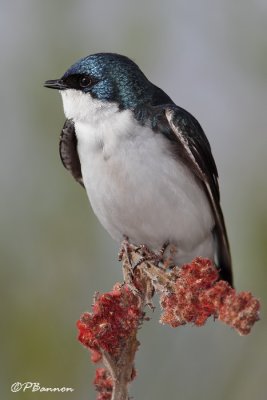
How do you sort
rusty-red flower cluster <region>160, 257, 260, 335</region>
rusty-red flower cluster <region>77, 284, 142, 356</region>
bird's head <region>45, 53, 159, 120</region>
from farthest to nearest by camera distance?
bird's head <region>45, 53, 159, 120</region> < rusty-red flower cluster <region>77, 284, 142, 356</region> < rusty-red flower cluster <region>160, 257, 260, 335</region>

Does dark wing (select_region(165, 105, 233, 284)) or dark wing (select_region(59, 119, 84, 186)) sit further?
dark wing (select_region(59, 119, 84, 186))

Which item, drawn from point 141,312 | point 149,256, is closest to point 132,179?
point 149,256

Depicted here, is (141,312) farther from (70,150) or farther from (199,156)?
(70,150)

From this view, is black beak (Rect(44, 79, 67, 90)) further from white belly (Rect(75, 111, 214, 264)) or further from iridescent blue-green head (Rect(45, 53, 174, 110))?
white belly (Rect(75, 111, 214, 264))

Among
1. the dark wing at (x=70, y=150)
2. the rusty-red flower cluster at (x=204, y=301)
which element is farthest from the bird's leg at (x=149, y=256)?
the dark wing at (x=70, y=150)

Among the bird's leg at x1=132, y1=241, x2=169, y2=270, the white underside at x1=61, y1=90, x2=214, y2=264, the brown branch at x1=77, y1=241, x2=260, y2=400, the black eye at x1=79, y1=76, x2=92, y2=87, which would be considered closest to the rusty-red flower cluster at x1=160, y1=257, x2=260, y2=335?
the brown branch at x1=77, y1=241, x2=260, y2=400

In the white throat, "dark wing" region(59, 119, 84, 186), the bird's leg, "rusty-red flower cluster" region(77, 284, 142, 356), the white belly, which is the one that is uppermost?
the white throat
